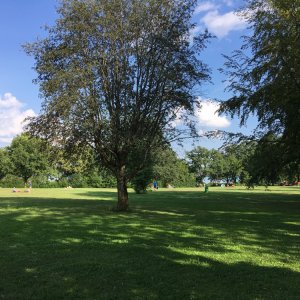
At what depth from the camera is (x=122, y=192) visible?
20750 mm

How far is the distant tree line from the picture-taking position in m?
23.0

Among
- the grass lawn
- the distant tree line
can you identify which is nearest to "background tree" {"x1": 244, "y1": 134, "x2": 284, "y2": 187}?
the distant tree line

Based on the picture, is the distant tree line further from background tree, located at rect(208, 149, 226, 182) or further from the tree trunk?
the tree trunk

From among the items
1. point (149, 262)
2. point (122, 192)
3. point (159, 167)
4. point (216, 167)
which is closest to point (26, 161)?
point (159, 167)

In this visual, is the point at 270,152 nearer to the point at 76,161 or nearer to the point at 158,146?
the point at 158,146

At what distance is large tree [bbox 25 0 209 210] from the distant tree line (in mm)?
1882

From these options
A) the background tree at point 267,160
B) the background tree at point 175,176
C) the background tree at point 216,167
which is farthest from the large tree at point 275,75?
the background tree at point 216,167

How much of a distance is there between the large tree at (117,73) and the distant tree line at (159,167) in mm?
1882

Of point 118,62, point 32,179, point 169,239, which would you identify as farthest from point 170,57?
point 32,179

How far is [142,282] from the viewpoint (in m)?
6.45

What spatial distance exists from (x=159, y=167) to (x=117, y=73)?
2727 cm

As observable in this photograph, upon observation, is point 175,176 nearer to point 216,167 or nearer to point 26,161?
point 26,161

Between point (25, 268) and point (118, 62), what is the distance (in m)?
13.6

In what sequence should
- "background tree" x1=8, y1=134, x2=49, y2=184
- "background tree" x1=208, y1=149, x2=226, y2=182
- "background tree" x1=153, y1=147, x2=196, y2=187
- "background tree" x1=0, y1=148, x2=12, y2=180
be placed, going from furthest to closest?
"background tree" x1=208, y1=149, x2=226, y2=182
"background tree" x1=0, y1=148, x2=12, y2=180
"background tree" x1=8, y1=134, x2=49, y2=184
"background tree" x1=153, y1=147, x2=196, y2=187
